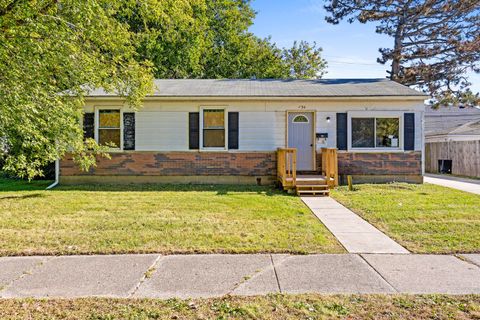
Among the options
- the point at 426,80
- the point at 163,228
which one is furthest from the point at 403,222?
the point at 426,80

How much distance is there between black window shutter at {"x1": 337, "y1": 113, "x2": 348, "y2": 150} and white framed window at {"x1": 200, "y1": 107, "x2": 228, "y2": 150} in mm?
3822

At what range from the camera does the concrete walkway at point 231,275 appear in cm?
335

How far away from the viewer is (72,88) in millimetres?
7637

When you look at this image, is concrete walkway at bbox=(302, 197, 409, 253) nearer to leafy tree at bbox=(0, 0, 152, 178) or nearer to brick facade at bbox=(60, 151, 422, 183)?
brick facade at bbox=(60, 151, 422, 183)

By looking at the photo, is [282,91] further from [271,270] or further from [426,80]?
[426,80]

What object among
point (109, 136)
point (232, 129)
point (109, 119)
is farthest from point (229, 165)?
point (109, 119)

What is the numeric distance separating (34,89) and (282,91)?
7.94 m

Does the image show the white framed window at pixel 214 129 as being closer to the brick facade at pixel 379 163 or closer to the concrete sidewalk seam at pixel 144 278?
the brick facade at pixel 379 163

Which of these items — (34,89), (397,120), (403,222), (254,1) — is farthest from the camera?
(254,1)

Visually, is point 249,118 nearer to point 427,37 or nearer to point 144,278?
point 144,278

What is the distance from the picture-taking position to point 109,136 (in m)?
11.3

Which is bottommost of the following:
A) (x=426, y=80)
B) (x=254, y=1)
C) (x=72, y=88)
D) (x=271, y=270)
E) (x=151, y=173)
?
(x=271, y=270)

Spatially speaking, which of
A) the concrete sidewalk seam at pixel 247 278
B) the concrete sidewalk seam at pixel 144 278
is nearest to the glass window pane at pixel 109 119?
the concrete sidewalk seam at pixel 144 278

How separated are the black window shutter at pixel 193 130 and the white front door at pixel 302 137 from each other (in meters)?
3.12
